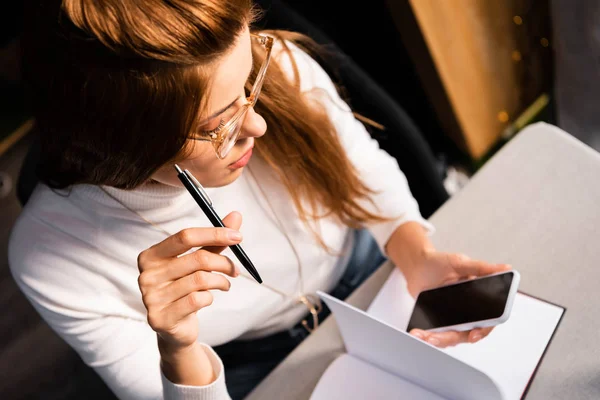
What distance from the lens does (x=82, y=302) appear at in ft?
3.07

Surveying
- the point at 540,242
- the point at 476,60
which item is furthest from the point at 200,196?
the point at 476,60

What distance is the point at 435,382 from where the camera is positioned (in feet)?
Result: 2.63

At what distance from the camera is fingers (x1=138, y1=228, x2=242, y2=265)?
0.72 metres

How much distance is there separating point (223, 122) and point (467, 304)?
1.34ft

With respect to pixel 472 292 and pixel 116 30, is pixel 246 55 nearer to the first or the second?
pixel 116 30

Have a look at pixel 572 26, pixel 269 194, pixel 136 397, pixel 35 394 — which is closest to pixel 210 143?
pixel 269 194

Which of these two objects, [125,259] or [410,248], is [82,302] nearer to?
[125,259]

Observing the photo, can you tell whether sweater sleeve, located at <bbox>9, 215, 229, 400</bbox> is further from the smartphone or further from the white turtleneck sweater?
the smartphone

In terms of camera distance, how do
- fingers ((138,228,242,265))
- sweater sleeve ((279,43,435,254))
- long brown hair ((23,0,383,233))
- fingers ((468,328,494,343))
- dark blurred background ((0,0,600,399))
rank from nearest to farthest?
1. long brown hair ((23,0,383,233))
2. fingers ((138,228,242,265))
3. fingers ((468,328,494,343))
4. sweater sleeve ((279,43,435,254))
5. dark blurred background ((0,0,600,399))

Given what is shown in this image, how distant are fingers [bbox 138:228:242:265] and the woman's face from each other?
96 millimetres

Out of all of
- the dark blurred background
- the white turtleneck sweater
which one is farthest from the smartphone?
the dark blurred background

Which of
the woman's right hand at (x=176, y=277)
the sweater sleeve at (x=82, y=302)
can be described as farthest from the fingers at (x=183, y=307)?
Result: the sweater sleeve at (x=82, y=302)

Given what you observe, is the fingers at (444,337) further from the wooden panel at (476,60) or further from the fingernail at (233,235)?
the wooden panel at (476,60)

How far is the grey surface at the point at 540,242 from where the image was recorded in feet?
2.63
